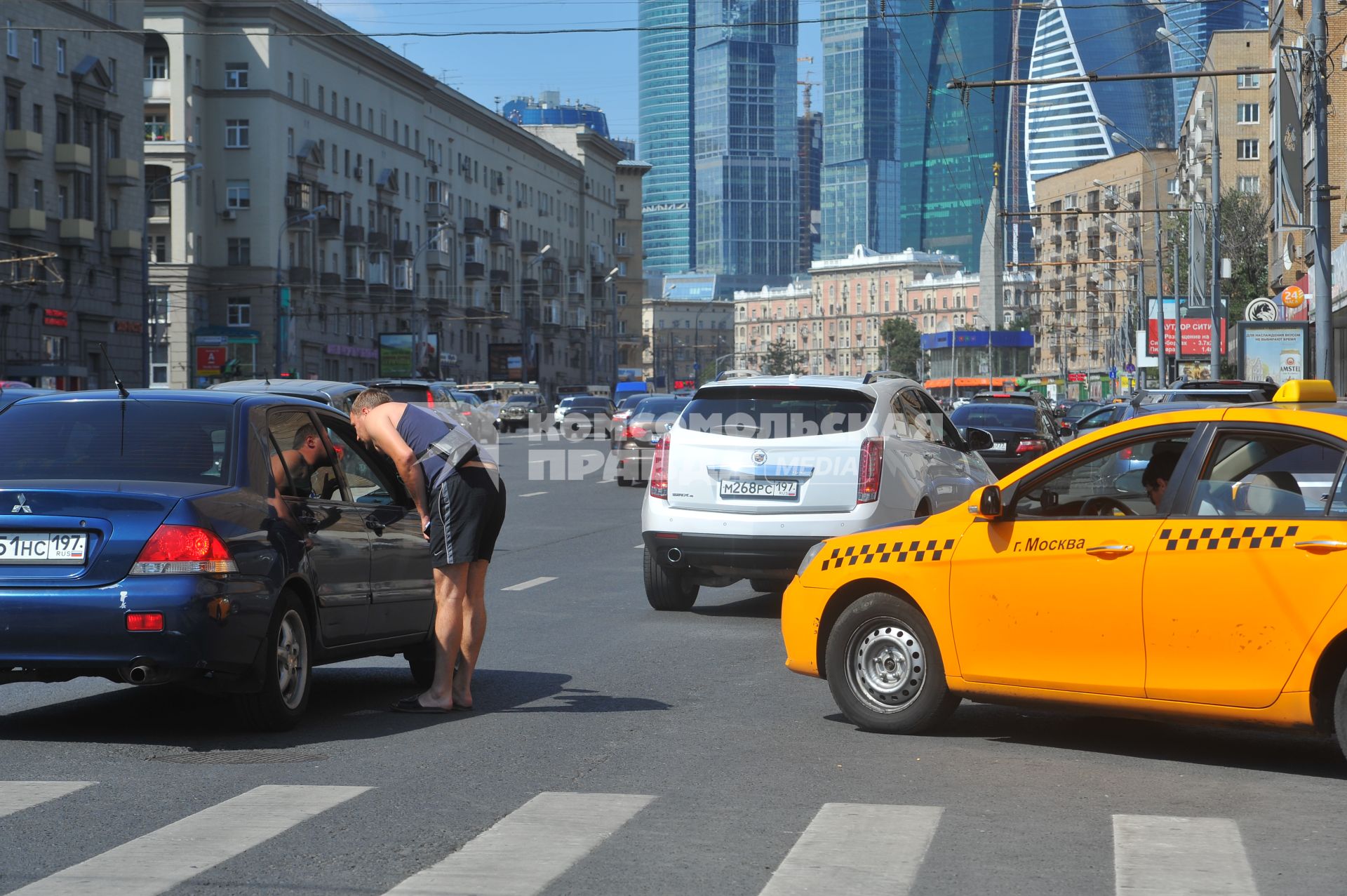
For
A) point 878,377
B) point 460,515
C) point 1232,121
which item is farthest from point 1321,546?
point 1232,121

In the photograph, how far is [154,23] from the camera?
7838 cm

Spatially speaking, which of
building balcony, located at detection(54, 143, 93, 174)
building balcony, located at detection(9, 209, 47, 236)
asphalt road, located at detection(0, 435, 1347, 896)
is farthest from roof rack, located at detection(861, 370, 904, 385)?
building balcony, located at detection(54, 143, 93, 174)

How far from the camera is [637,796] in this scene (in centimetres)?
671

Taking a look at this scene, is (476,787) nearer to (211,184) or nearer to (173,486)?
(173,486)

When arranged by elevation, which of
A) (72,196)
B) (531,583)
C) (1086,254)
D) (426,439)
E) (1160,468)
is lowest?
(531,583)

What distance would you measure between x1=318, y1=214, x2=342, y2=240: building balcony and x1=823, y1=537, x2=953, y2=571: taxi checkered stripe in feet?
268

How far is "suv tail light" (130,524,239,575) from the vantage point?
291 inches

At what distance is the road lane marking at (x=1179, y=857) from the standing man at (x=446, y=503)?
11.5 feet

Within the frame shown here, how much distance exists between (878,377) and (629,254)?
156297mm

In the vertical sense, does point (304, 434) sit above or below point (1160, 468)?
above

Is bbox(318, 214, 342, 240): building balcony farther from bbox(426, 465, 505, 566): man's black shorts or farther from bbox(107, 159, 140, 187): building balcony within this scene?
bbox(426, 465, 505, 566): man's black shorts

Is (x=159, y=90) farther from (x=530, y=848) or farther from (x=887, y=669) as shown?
(x=530, y=848)

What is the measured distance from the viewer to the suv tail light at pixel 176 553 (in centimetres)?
740

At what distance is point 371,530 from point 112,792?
7.88 ft
